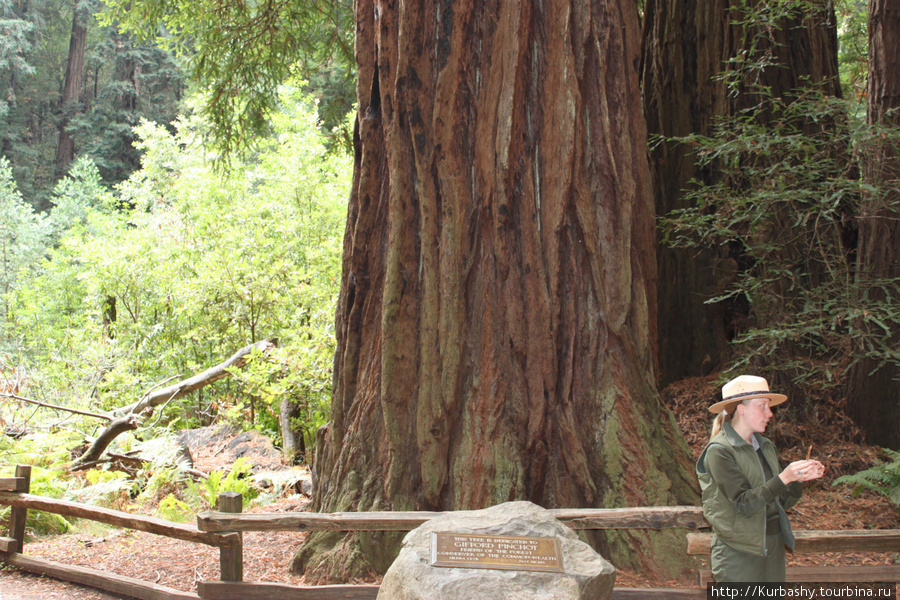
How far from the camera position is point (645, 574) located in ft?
14.7

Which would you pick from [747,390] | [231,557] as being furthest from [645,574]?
[231,557]

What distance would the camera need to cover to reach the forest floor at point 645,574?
5176 millimetres

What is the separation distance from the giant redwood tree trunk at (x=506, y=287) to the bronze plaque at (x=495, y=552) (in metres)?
1.30

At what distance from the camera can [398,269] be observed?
16.6ft

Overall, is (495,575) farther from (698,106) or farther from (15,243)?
(15,243)

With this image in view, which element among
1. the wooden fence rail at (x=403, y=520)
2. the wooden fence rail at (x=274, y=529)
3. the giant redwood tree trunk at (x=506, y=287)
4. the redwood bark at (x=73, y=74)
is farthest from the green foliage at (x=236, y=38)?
the redwood bark at (x=73, y=74)

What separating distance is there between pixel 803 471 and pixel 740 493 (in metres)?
0.31

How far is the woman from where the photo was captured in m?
3.09

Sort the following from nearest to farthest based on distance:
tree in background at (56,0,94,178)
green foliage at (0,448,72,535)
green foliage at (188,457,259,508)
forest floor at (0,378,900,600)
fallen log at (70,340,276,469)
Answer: forest floor at (0,378,900,600) < green foliage at (188,457,259,508) < green foliage at (0,448,72,535) < fallen log at (70,340,276,469) < tree in background at (56,0,94,178)

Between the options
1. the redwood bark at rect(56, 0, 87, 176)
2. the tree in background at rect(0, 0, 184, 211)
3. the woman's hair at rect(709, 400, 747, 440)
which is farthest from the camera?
the redwood bark at rect(56, 0, 87, 176)

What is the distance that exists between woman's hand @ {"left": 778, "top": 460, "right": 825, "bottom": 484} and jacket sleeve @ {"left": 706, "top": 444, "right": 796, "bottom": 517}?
0.23 feet

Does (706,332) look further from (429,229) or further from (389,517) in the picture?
(389,517)

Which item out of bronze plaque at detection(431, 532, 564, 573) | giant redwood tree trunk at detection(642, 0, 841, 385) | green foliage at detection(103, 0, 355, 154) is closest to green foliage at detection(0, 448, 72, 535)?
green foliage at detection(103, 0, 355, 154)

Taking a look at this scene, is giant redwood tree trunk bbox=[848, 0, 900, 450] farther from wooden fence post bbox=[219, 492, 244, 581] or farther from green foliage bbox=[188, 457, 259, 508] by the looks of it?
green foliage bbox=[188, 457, 259, 508]
